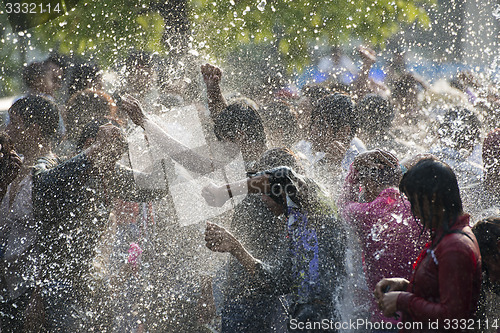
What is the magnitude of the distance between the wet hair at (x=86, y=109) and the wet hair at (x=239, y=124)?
1.68m

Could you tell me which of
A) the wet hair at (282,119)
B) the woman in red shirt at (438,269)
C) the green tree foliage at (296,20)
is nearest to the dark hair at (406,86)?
the green tree foliage at (296,20)

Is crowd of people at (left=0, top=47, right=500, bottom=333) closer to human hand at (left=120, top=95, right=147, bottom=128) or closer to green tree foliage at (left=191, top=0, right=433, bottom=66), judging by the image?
human hand at (left=120, top=95, right=147, bottom=128)

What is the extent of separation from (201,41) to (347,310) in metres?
4.82

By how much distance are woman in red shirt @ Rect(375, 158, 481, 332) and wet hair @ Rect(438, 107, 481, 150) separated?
2164mm

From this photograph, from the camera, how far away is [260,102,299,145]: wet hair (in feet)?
14.3

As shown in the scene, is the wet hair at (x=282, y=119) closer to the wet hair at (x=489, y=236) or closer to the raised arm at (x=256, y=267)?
the raised arm at (x=256, y=267)

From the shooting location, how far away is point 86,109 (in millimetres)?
4512

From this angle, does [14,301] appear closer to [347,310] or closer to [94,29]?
[347,310]

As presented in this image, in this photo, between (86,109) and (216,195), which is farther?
(86,109)

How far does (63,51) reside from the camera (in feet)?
21.4

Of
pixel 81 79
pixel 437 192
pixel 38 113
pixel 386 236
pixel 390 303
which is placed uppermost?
pixel 437 192

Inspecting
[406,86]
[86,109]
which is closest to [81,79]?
[86,109]

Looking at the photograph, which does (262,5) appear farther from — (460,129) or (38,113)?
(38,113)

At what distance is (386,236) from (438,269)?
72 centimetres
